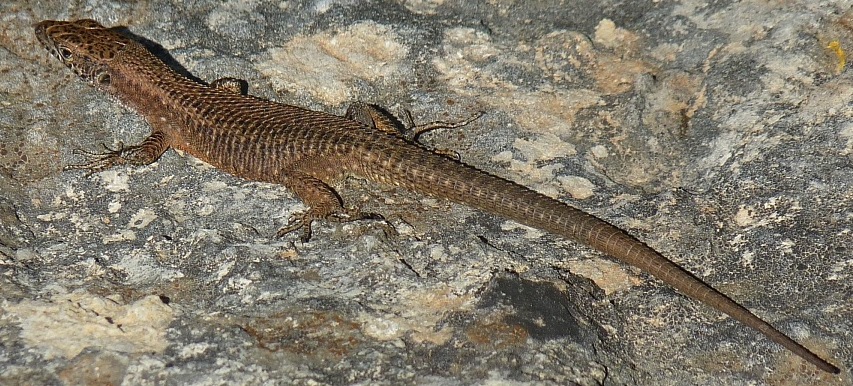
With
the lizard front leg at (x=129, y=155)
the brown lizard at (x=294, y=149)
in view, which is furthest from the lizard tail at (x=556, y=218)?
the lizard front leg at (x=129, y=155)

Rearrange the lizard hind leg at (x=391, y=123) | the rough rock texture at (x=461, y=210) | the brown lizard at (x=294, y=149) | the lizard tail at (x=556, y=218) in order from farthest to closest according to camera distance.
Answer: the lizard hind leg at (x=391, y=123) < the brown lizard at (x=294, y=149) < the lizard tail at (x=556, y=218) < the rough rock texture at (x=461, y=210)

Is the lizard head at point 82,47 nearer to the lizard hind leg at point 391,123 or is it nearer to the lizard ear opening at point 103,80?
the lizard ear opening at point 103,80

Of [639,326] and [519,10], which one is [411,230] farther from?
[519,10]

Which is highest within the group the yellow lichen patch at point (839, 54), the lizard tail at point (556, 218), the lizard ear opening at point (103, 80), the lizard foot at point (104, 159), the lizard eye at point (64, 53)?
the yellow lichen patch at point (839, 54)

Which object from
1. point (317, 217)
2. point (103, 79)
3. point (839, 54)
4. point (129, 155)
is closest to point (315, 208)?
point (317, 217)

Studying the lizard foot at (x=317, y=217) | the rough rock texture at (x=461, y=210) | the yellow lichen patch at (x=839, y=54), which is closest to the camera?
the rough rock texture at (x=461, y=210)

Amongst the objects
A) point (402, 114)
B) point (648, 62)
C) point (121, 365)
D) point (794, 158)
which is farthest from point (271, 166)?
point (794, 158)

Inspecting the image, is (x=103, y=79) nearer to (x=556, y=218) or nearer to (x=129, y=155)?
(x=129, y=155)

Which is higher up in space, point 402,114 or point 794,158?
point 794,158
